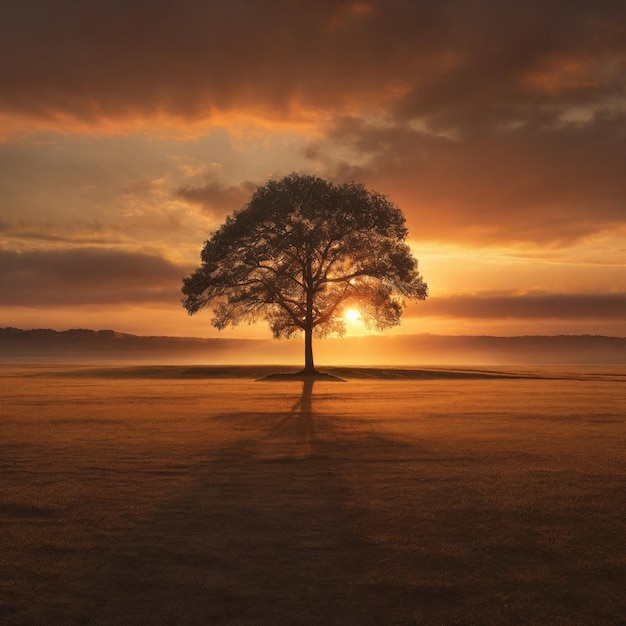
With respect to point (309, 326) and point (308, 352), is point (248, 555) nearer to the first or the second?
point (308, 352)

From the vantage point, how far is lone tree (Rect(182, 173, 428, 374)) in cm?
4100

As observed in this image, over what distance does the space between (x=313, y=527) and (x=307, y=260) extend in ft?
120

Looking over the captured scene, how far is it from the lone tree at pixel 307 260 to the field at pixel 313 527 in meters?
29.7

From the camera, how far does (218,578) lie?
4.99 m

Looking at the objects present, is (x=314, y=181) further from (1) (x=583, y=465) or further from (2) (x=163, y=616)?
(2) (x=163, y=616)

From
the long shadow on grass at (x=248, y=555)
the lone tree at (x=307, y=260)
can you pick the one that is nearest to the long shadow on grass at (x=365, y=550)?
the long shadow on grass at (x=248, y=555)

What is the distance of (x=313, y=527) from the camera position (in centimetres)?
616

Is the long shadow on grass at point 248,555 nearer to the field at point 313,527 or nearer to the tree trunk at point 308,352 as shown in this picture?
the field at point 313,527

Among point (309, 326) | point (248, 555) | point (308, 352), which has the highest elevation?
point (309, 326)

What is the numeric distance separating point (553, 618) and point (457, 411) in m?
12.9

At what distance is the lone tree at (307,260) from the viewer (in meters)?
41.0

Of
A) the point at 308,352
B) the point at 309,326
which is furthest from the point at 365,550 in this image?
the point at 309,326

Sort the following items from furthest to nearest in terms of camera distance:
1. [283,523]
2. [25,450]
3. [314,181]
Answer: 1. [314,181]
2. [25,450]
3. [283,523]

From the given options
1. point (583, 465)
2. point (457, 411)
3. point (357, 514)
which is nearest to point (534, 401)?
point (457, 411)
